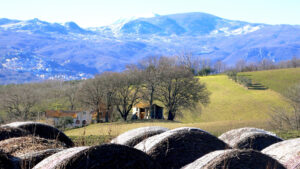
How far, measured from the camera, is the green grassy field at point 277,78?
78.6m

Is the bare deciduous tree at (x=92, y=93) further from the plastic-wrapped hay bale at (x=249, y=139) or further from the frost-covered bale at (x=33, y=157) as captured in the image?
the frost-covered bale at (x=33, y=157)

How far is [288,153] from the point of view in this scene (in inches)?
301

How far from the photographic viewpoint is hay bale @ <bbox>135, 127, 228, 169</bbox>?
696cm

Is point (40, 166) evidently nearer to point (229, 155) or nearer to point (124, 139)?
point (229, 155)

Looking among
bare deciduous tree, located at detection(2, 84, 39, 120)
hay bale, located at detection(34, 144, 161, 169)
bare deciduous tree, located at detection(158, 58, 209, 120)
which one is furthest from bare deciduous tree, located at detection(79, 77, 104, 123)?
hay bale, located at detection(34, 144, 161, 169)

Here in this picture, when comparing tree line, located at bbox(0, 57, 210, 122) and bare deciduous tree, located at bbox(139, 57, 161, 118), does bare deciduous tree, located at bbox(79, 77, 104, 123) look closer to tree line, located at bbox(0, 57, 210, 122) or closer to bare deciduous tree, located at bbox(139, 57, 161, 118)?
tree line, located at bbox(0, 57, 210, 122)

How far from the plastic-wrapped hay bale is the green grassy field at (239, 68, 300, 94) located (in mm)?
68528

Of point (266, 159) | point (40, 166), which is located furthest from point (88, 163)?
point (266, 159)

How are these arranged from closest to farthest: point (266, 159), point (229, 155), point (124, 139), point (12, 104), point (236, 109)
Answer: point (229, 155) → point (266, 159) → point (124, 139) → point (12, 104) → point (236, 109)

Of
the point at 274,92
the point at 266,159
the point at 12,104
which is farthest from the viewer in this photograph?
the point at 274,92

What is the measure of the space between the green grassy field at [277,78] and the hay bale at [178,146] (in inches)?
2814

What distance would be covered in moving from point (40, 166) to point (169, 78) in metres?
51.1

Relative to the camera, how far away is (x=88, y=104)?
53.6 metres

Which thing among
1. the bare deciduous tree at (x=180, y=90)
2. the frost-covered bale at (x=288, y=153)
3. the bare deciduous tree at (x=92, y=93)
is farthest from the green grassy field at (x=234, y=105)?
the frost-covered bale at (x=288, y=153)
